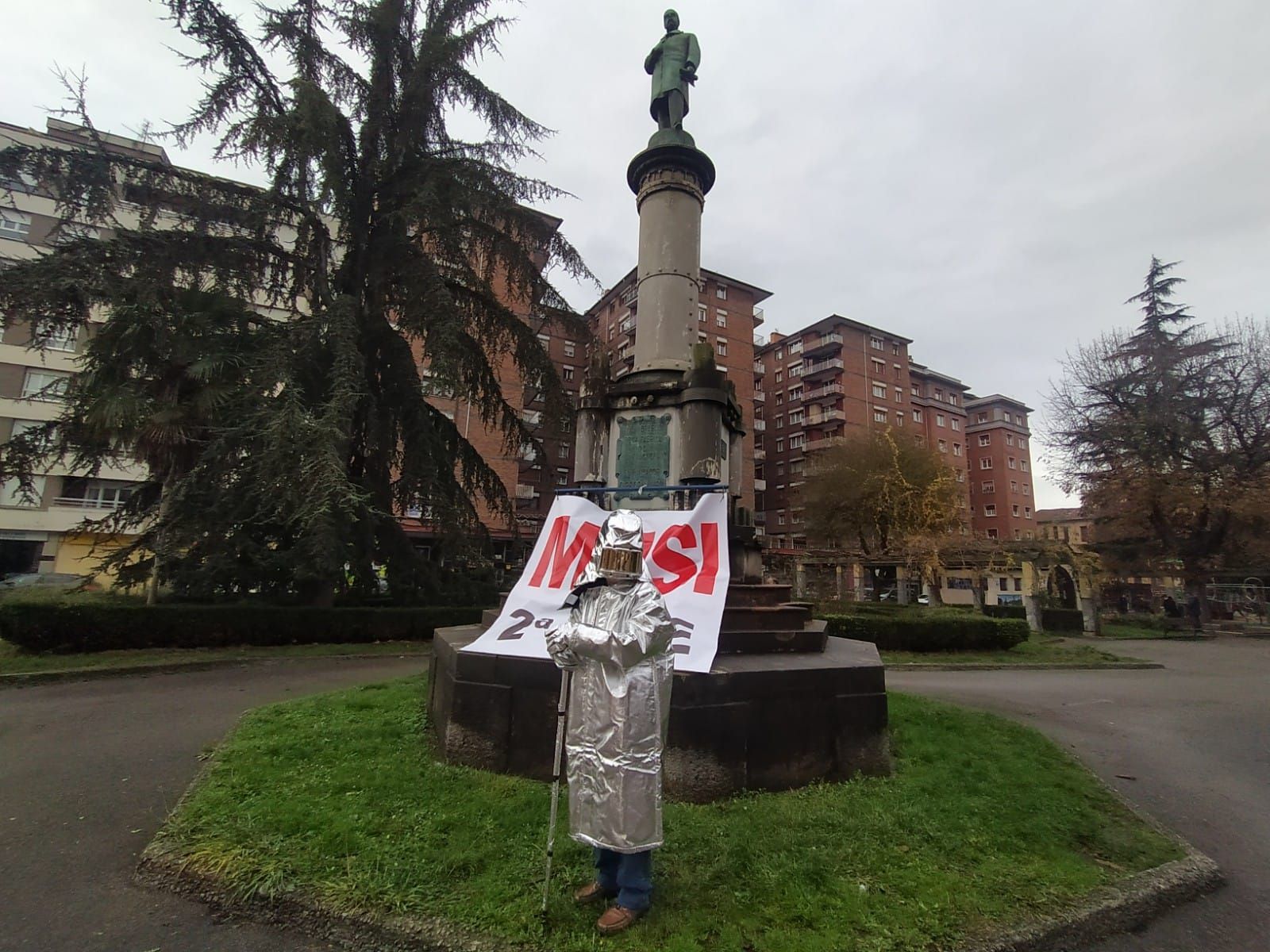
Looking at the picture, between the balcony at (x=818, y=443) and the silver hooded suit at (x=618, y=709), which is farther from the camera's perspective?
the balcony at (x=818, y=443)

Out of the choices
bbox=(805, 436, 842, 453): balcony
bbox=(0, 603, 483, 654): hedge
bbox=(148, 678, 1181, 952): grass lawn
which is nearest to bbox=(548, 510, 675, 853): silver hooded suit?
bbox=(148, 678, 1181, 952): grass lawn

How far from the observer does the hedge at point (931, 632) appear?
14781 millimetres

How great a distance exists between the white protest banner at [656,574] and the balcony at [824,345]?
52.2m

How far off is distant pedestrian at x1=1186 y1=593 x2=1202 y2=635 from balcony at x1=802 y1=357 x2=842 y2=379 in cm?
3039

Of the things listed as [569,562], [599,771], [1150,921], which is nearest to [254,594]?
[569,562]

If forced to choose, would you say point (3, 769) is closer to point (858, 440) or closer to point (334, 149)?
point (334, 149)

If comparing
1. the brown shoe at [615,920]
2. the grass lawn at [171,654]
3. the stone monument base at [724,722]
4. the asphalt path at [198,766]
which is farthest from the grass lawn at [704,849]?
the grass lawn at [171,654]

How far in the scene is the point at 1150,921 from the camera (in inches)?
131

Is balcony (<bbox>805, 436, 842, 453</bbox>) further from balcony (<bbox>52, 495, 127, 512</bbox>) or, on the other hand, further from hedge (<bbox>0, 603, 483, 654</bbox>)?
balcony (<bbox>52, 495, 127, 512</bbox>)

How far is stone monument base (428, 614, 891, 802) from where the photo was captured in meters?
4.34

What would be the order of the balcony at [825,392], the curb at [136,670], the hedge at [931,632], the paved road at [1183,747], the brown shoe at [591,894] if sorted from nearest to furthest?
the brown shoe at [591,894] → the paved road at [1183,747] → the curb at [136,670] → the hedge at [931,632] → the balcony at [825,392]

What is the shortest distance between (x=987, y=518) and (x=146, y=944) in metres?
70.1

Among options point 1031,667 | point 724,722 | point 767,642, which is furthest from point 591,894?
point 1031,667

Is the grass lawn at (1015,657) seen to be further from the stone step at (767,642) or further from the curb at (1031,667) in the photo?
the stone step at (767,642)
